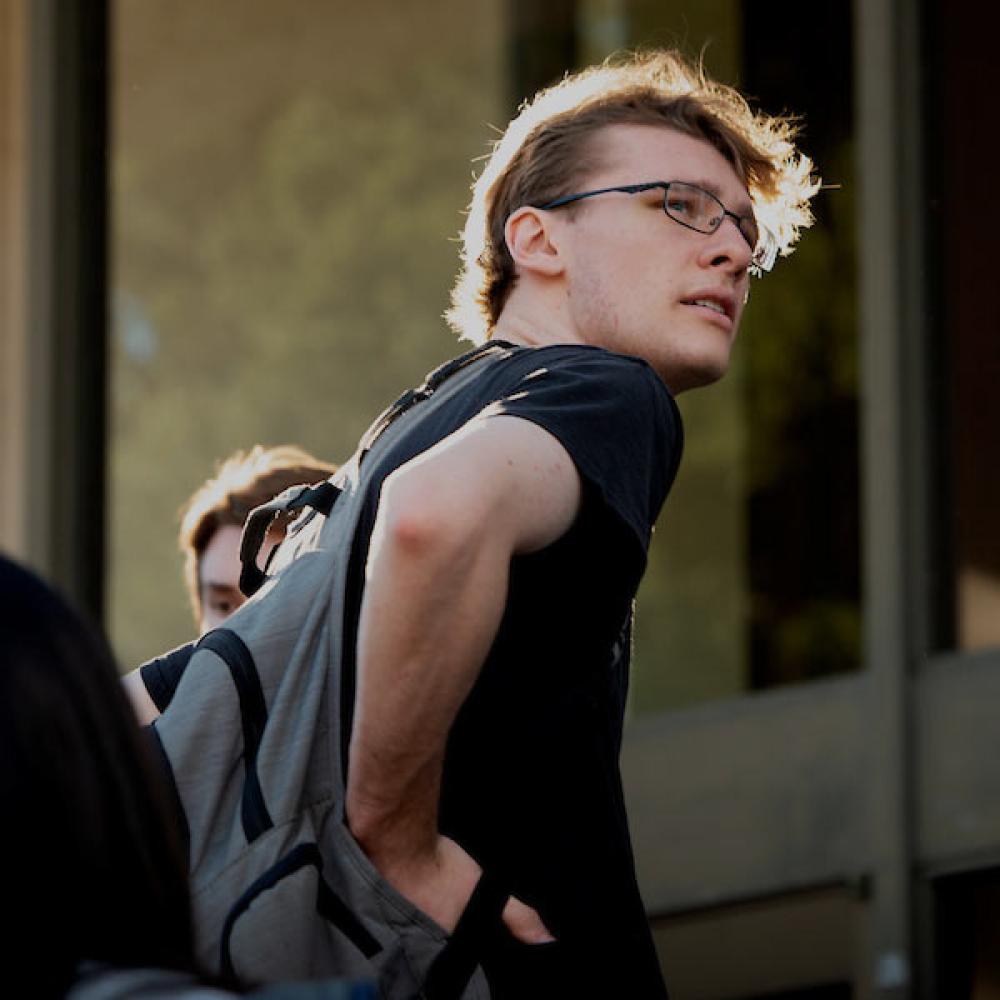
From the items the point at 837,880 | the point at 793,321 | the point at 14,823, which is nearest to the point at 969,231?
the point at 793,321

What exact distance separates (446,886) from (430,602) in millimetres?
354

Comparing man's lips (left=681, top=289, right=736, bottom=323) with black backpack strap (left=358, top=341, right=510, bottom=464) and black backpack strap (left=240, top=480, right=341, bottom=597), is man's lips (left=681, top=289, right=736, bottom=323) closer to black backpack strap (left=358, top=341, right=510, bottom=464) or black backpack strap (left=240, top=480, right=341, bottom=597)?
black backpack strap (left=358, top=341, right=510, bottom=464)

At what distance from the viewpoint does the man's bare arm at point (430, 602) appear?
2.42 m

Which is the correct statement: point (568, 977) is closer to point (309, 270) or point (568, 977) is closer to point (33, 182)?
point (309, 270)

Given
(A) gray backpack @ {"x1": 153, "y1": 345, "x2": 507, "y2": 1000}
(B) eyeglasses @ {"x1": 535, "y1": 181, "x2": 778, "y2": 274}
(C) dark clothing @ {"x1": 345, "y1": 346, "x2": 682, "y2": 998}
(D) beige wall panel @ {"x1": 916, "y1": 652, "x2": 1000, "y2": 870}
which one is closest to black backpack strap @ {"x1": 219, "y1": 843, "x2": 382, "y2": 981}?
(A) gray backpack @ {"x1": 153, "y1": 345, "x2": 507, "y2": 1000}

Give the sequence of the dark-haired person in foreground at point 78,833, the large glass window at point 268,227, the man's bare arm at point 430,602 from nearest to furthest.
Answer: the dark-haired person in foreground at point 78,833 < the man's bare arm at point 430,602 < the large glass window at point 268,227

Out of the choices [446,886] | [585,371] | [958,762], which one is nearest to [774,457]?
[958,762]

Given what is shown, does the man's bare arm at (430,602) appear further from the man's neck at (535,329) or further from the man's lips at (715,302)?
the man's lips at (715,302)

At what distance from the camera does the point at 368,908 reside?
253 centimetres

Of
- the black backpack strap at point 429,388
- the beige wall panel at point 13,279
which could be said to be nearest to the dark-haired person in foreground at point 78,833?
the black backpack strap at point 429,388

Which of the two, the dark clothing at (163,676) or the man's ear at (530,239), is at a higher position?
the man's ear at (530,239)

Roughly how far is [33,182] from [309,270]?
1.15 m

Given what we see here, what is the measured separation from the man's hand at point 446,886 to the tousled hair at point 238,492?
6.09ft

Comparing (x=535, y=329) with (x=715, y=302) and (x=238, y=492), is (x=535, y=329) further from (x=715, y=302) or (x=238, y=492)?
(x=238, y=492)
